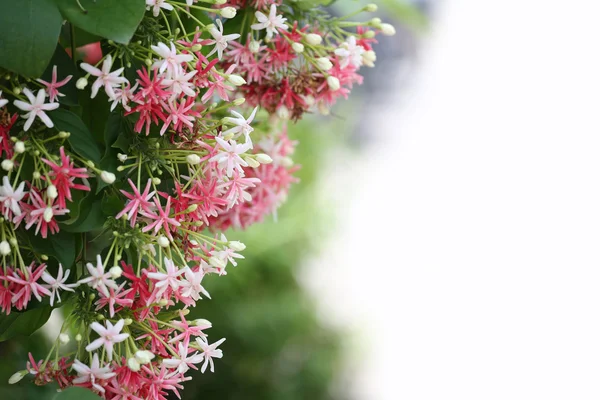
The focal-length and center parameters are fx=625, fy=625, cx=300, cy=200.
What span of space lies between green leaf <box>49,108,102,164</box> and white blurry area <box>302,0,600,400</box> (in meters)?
1.27

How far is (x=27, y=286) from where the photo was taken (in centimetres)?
33

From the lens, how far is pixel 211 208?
37 cm

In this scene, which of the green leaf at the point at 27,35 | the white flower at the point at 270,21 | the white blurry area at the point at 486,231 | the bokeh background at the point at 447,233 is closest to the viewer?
the green leaf at the point at 27,35

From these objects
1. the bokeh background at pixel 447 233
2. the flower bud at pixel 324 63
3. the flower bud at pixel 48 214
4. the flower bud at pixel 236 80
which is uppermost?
the flower bud at pixel 236 80

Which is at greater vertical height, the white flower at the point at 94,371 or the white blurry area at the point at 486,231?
the white flower at the point at 94,371

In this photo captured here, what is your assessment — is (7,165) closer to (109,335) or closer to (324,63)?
(109,335)

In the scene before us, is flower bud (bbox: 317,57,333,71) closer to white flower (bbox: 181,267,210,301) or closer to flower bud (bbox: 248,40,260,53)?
flower bud (bbox: 248,40,260,53)

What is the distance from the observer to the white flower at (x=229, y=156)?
0.36 m

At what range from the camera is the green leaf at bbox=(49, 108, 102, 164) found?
34 centimetres

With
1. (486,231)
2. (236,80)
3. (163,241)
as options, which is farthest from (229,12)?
(486,231)

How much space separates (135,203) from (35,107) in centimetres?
7

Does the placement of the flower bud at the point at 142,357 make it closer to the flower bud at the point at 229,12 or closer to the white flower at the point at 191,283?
the white flower at the point at 191,283

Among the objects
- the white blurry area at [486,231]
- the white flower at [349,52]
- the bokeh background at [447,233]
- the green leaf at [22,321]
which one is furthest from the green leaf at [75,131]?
the white blurry area at [486,231]

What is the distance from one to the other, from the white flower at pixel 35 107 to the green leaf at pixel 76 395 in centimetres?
14
